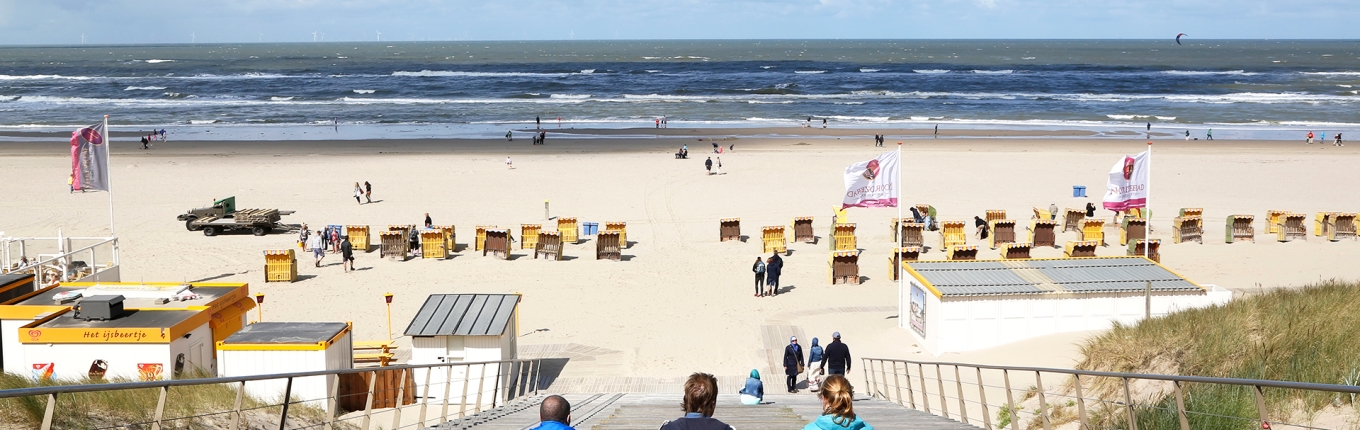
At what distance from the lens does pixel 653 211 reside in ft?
95.9

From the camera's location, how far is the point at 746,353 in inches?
629

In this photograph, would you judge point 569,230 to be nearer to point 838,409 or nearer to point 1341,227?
point 1341,227

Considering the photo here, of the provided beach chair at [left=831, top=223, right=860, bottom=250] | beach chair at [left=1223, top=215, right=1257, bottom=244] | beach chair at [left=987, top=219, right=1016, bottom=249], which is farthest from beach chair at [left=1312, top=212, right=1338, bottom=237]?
beach chair at [left=831, top=223, right=860, bottom=250]

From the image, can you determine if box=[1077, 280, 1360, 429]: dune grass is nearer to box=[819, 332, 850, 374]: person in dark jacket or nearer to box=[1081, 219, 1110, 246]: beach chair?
box=[819, 332, 850, 374]: person in dark jacket

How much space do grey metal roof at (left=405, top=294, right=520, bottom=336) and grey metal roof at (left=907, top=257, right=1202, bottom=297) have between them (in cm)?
618

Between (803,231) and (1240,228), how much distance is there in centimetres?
1012

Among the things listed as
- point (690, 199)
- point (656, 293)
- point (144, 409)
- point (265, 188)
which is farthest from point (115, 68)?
point (144, 409)

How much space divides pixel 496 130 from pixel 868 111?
24.9 meters

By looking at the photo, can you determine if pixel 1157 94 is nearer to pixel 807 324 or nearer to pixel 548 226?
pixel 548 226

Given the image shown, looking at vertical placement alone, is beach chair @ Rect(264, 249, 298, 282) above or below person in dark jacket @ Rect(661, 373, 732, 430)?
below

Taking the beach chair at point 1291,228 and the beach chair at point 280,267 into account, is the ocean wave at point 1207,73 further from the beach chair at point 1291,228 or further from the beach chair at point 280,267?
the beach chair at point 280,267

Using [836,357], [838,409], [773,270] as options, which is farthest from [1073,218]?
[838,409]

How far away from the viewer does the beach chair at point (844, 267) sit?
811 inches

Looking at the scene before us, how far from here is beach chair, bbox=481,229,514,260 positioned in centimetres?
2323
